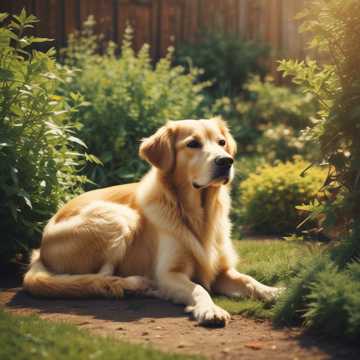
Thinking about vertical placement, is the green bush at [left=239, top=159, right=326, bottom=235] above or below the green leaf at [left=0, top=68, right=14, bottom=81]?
below

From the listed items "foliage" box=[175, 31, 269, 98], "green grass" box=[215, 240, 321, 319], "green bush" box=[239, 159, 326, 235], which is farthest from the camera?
"foliage" box=[175, 31, 269, 98]

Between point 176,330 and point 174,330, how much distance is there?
13mm

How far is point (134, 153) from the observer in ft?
26.6

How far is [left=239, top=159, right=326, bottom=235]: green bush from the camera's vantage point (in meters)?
7.43

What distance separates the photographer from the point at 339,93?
464 cm

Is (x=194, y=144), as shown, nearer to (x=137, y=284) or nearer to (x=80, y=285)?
(x=137, y=284)

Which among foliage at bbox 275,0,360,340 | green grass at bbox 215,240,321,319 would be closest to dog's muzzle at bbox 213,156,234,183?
foliage at bbox 275,0,360,340

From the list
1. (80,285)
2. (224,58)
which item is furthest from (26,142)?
(224,58)

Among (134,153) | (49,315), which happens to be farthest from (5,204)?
(134,153)

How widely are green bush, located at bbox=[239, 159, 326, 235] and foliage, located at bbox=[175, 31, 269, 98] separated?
12.6 ft

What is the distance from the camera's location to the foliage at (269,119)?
9.88 metres

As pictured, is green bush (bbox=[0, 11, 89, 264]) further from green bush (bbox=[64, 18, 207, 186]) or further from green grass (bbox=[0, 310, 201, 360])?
green bush (bbox=[64, 18, 207, 186])

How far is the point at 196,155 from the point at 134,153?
317cm

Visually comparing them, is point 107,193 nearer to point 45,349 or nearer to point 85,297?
point 85,297
